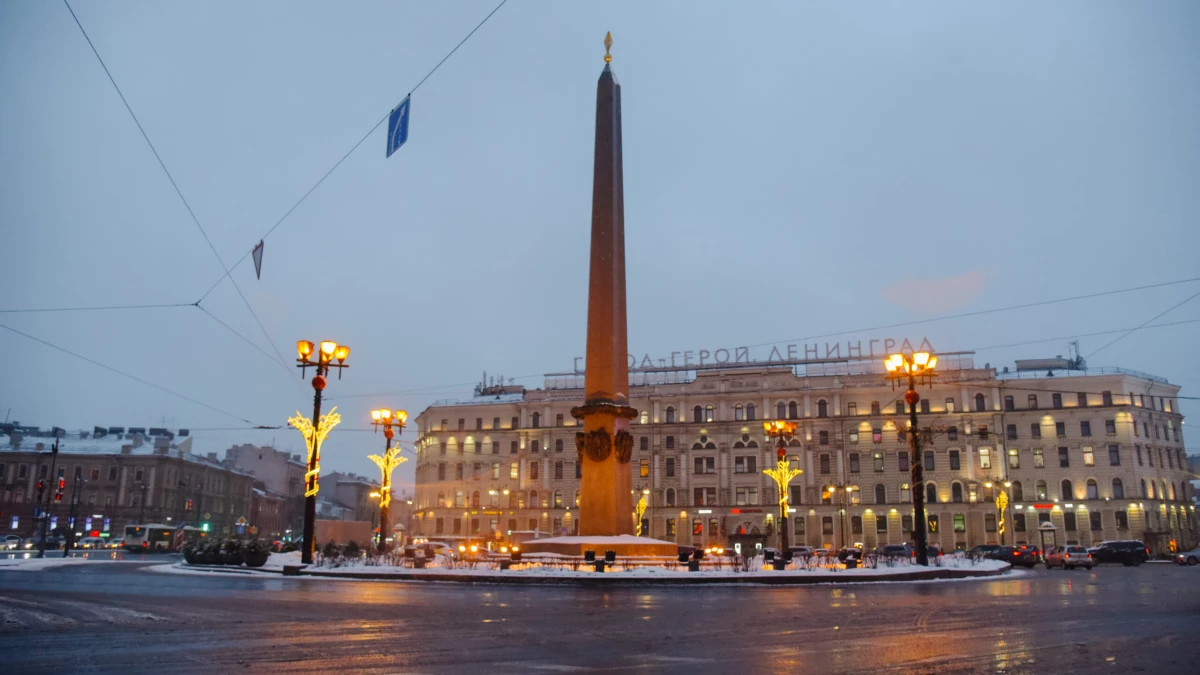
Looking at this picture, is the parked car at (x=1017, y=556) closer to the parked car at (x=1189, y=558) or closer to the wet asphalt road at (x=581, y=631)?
the parked car at (x=1189, y=558)

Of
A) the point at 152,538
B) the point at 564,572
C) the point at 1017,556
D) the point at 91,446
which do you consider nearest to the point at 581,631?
the point at 564,572

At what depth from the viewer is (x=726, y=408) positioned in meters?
75.0

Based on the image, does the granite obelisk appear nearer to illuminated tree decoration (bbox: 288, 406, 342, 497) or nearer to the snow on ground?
the snow on ground

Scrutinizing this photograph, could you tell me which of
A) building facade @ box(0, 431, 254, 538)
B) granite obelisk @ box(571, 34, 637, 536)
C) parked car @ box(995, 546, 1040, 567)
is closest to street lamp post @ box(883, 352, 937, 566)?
granite obelisk @ box(571, 34, 637, 536)

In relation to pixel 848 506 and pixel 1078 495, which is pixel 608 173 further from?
pixel 1078 495

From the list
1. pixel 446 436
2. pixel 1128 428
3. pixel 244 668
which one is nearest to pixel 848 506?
pixel 1128 428

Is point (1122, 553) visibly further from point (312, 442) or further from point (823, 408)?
point (312, 442)

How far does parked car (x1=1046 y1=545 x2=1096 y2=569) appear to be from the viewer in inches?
1592

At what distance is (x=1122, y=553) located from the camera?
148 ft

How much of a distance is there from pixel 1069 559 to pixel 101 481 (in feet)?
247

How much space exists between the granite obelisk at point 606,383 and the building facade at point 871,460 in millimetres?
39829

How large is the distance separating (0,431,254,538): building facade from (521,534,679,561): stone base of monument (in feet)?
179

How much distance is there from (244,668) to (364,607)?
6.20 meters

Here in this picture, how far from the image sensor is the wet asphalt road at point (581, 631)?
305 inches
